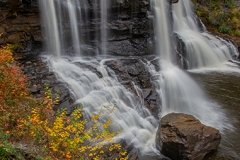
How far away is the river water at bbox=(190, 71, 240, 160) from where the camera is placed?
23.6 feet

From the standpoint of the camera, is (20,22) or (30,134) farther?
(20,22)

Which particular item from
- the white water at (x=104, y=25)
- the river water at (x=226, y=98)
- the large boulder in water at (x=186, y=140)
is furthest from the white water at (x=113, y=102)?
the white water at (x=104, y=25)

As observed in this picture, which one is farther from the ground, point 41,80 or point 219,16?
point 219,16

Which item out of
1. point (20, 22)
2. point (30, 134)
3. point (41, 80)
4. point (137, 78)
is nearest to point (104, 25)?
point (137, 78)

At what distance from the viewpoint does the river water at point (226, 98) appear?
283 inches

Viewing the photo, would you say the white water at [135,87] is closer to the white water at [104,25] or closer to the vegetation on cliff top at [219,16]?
the white water at [104,25]

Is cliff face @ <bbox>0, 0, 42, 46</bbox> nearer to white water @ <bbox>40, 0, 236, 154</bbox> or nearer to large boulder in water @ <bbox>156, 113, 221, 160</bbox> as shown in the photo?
white water @ <bbox>40, 0, 236, 154</bbox>

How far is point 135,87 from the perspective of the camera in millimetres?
9383

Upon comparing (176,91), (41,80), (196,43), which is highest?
(196,43)

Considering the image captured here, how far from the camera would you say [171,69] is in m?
11.8

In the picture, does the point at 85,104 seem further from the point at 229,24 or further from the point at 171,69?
the point at 229,24

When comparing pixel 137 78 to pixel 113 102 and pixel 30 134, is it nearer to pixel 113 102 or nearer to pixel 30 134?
pixel 113 102

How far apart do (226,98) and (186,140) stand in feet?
15.1

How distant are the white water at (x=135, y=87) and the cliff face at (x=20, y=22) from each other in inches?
19.7
